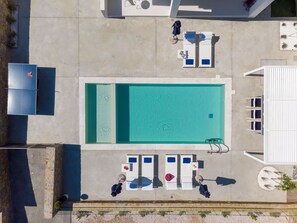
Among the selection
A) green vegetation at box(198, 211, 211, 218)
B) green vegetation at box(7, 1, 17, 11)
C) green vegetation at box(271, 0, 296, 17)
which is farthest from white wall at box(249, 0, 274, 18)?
green vegetation at box(7, 1, 17, 11)

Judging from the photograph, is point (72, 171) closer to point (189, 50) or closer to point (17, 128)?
point (17, 128)

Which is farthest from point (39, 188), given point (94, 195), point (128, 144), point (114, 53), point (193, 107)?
point (193, 107)

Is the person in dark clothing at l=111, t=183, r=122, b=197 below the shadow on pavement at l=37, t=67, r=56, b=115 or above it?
below

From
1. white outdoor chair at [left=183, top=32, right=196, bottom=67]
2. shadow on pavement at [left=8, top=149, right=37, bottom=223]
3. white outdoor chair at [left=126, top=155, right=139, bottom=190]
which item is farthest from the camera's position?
shadow on pavement at [left=8, top=149, right=37, bottom=223]

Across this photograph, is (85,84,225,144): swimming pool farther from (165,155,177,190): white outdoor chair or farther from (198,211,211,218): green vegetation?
(198,211,211,218): green vegetation

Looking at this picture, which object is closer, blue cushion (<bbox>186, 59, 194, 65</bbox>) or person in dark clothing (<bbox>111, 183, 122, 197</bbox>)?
person in dark clothing (<bbox>111, 183, 122, 197</bbox>)

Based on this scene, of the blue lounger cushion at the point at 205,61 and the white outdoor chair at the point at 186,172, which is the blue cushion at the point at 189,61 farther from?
the white outdoor chair at the point at 186,172

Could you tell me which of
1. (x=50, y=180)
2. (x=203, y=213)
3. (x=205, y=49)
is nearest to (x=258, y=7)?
(x=205, y=49)
